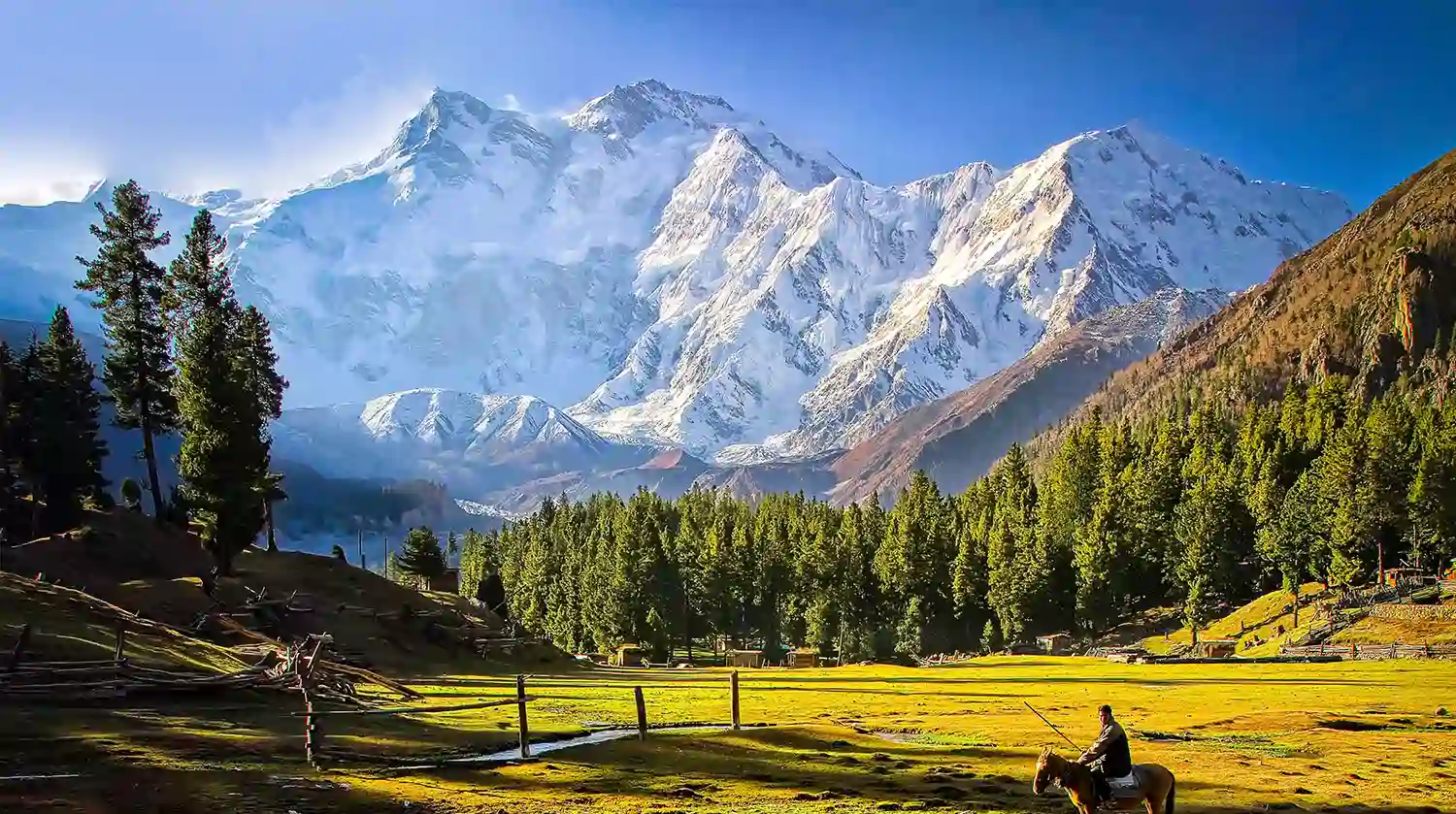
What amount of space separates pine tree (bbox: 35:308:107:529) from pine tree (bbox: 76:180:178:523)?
4.37m

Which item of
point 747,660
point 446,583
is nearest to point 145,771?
point 747,660

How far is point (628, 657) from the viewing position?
428 ft

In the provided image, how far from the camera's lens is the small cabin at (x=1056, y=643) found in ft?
406

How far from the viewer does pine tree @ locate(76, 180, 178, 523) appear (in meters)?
81.3

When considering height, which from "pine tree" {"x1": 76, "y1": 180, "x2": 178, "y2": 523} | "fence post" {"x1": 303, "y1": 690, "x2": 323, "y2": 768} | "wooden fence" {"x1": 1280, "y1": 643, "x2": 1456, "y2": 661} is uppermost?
"pine tree" {"x1": 76, "y1": 180, "x2": 178, "y2": 523}

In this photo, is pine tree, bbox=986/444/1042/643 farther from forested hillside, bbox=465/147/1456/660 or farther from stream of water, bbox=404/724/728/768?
stream of water, bbox=404/724/728/768

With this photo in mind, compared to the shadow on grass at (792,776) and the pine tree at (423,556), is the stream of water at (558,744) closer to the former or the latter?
the shadow on grass at (792,776)

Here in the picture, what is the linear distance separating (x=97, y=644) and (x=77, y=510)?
4846 cm

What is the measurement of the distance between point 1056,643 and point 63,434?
100642 millimetres

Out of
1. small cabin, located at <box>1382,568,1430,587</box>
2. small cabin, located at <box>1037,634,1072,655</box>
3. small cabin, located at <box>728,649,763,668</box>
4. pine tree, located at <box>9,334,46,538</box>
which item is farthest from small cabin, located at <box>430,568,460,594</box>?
small cabin, located at <box>1382,568,1430,587</box>

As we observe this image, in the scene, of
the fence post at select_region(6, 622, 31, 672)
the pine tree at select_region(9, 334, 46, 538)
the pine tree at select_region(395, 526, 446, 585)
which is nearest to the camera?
the fence post at select_region(6, 622, 31, 672)

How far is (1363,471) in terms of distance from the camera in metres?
111

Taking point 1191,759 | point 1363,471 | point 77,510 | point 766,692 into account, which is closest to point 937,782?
point 1191,759

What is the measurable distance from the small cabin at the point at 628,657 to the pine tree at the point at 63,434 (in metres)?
59.7
